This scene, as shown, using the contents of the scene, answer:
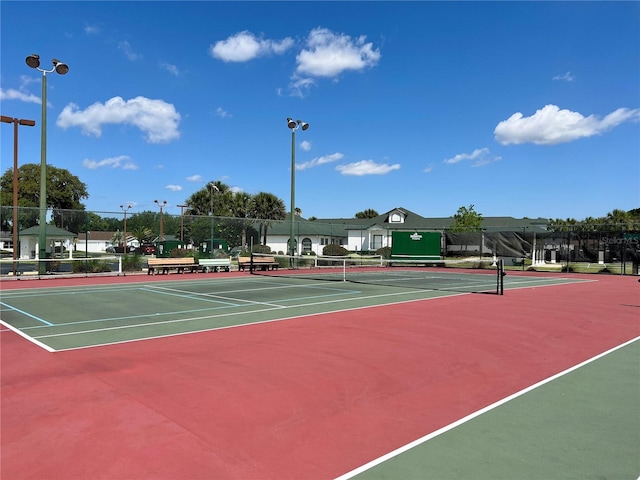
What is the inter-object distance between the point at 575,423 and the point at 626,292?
50.7 feet

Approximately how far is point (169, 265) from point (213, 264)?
232 centimetres

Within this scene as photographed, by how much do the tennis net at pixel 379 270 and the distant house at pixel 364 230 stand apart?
32.1 ft

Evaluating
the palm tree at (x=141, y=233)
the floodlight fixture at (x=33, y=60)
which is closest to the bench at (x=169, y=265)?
the palm tree at (x=141, y=233)

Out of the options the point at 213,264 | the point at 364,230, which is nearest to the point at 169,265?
the point at 213,264

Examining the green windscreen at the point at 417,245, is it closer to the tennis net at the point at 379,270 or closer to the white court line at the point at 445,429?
the tennis net at the point at 379,270

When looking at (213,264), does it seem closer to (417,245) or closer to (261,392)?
(417,245)

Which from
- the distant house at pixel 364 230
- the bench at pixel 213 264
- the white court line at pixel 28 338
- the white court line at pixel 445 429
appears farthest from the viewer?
the distant house at pixel 364 230

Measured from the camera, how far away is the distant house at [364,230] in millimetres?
46906

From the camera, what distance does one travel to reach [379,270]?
30.7 m

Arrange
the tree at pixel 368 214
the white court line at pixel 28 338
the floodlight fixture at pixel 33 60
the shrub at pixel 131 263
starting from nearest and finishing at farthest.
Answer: the white court line at pixel 28 338
the floodlight fixture at pixel 33 60
the shrub at pixel 131 263
the tree at pixel 368 214

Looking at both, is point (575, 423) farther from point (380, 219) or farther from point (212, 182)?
point (380, 219)

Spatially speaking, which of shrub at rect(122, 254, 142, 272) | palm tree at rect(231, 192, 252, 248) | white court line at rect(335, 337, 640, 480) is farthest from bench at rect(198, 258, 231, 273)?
palm tree at rect(231, 192, 252, 248)

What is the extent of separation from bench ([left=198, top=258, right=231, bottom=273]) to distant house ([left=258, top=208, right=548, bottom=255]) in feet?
53.2

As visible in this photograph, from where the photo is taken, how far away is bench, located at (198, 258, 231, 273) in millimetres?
24297
